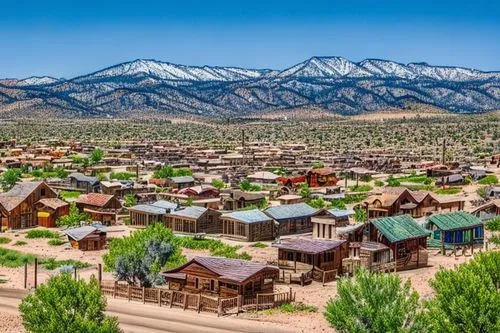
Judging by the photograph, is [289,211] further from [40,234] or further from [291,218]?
[40,234]

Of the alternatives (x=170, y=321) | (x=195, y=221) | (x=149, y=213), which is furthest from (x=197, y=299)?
(x=149, y=213)

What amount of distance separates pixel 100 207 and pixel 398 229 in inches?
1123

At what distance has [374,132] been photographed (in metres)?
177

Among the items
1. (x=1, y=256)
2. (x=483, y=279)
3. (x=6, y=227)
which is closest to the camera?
(x=483, y=279)

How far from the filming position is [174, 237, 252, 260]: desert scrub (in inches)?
1843

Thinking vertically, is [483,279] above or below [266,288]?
above

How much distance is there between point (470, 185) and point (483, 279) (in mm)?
58184

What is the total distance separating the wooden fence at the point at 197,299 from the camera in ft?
113

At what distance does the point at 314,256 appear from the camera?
41.2 m

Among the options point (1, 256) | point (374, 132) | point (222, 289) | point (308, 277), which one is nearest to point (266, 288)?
point (222, 289)

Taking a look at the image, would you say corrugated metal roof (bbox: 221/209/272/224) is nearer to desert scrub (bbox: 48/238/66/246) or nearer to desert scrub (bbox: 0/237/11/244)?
desert scrub (bbox: 48/238/66/246)

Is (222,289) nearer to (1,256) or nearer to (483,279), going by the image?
(483,279)

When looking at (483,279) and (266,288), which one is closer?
(483,279)

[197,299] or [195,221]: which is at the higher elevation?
[195,221]
